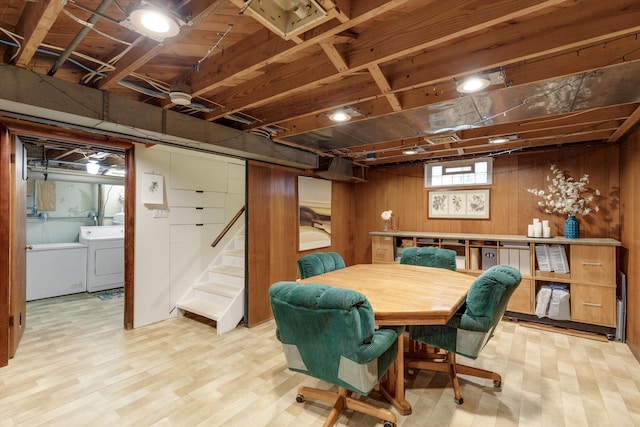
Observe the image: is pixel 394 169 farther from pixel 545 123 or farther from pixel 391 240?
pixel 545 123

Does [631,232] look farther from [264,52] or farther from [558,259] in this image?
[264,52]

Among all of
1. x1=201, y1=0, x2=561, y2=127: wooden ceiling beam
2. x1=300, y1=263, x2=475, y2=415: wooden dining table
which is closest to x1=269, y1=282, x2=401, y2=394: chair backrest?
x1=300, y1=263, x2=475, y2=415: wooden dining table

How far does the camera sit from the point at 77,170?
17.9ft

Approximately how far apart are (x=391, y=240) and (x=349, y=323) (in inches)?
134

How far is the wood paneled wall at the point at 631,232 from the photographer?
2906 mm

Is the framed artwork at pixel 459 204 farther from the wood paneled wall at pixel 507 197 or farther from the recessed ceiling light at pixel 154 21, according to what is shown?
the recessed ceiling light at pixel 154 21

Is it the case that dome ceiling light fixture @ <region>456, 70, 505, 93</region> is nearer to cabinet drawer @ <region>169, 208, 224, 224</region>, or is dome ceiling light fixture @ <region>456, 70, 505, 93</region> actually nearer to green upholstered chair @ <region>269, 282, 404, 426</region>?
green upholstered chair @ <region>269, 282, 404, 426</region>

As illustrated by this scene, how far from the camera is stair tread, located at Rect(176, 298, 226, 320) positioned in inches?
142

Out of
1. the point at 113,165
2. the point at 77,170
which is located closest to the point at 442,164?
the point at 113,165

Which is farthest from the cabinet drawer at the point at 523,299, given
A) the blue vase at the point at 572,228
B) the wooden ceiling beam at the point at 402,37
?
the wooden ceiling beam at the point at 402,37

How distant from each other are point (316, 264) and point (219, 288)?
1678mm

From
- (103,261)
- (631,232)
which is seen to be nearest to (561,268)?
(631,232)

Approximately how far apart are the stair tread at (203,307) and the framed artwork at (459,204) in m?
3.55

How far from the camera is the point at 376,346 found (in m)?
1.68
